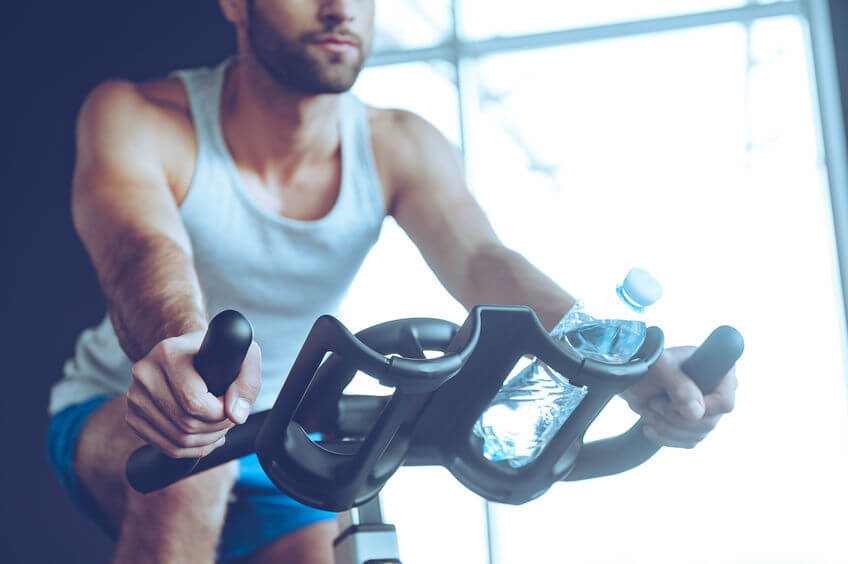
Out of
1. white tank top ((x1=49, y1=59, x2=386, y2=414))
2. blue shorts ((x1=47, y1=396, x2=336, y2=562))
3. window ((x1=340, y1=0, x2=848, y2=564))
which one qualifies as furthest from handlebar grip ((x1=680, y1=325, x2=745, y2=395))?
window ((x1=340, y1=0, x2=848, y2=564))

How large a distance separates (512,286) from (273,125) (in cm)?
72

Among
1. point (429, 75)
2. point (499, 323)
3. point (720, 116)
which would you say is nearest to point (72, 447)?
point (499, 323)

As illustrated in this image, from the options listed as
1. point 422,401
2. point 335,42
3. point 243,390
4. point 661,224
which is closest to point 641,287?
point 422,401

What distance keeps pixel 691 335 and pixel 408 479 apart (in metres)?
1.26

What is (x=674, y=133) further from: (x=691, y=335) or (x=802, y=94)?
(x=691, y=335)

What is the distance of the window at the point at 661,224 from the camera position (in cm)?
302

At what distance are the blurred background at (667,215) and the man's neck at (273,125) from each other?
→ 1.30m

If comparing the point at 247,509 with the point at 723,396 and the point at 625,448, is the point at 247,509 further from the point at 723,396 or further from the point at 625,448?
the point at 723,396

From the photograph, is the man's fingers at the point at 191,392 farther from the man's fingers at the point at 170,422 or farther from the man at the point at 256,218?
the man at the point at 256,218

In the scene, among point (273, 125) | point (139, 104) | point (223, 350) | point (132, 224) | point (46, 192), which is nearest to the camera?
point (223, 350)

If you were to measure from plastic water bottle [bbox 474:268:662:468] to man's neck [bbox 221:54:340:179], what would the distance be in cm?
98

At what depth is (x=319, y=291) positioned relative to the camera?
1555 millimetres

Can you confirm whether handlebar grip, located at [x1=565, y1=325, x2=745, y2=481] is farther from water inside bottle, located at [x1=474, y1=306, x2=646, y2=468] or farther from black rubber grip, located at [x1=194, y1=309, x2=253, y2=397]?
black rubber grip, located at [x1=194, y1=309, x2=253, y2=397]

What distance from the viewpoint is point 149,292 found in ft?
2.86
